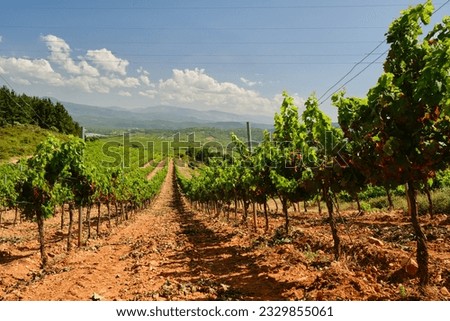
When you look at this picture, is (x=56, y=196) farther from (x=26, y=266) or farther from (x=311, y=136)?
(x=311, y=136)

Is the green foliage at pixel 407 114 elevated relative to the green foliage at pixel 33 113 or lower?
lower

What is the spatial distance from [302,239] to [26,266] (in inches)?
454

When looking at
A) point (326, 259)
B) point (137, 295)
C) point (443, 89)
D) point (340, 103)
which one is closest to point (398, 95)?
point (443, 89)

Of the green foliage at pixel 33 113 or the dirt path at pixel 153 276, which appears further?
the green foliage at pixel 33 113

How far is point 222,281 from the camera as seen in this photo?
10375 mm

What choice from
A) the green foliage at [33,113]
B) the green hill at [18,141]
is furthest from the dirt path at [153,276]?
the green foliage at [33,113]

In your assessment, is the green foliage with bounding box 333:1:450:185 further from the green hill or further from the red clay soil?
the green hill

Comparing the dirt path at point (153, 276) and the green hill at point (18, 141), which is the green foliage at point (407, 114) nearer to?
the dirt path at point (153, 276)

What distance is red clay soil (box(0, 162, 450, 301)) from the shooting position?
323 inches

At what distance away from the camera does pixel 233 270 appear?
11680 mm

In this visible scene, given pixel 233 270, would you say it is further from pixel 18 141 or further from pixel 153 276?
pixel 18 141

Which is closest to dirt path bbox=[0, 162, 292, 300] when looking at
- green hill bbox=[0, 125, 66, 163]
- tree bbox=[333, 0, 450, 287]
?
tree bbox=[333, 0, 450, 287]

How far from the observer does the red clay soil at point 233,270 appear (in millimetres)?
8211

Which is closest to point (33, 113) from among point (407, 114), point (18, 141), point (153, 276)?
point (18, 141)
